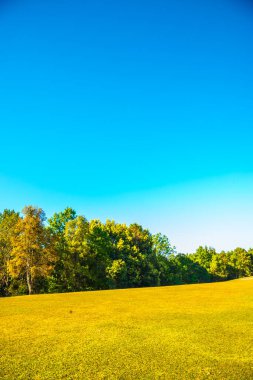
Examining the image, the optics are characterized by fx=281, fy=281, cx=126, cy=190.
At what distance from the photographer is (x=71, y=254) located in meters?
54.2

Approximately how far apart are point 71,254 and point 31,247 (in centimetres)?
1188

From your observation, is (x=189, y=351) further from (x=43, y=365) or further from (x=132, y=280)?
(x=132, y=280)

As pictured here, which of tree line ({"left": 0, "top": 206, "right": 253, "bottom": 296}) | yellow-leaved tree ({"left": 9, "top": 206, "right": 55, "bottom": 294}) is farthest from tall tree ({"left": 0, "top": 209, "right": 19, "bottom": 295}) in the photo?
yellow-leaved tree ({"left": 9, "top": 206, "right": 55, "bottom": 294})

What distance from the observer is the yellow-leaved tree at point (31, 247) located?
4334 centimetres

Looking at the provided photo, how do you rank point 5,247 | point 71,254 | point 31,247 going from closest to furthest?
point 31,247 < point 5,247 < point 71,254

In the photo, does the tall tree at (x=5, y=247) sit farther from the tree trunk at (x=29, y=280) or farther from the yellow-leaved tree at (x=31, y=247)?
the yellow-leaved tree at (x=31, y=247)

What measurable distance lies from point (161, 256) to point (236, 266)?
62.7 metres

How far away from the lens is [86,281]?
187 feet

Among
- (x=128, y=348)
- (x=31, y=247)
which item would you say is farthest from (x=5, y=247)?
(x=128, y=348)

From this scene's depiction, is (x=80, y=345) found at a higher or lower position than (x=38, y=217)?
lower

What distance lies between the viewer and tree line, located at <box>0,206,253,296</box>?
44.5 meters

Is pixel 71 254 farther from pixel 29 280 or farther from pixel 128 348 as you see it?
pixel 128 348

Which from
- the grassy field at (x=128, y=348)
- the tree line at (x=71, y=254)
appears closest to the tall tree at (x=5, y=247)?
the tree line at (x=71, y=254)

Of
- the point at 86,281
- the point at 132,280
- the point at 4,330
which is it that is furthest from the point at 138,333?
the point at 132,280
